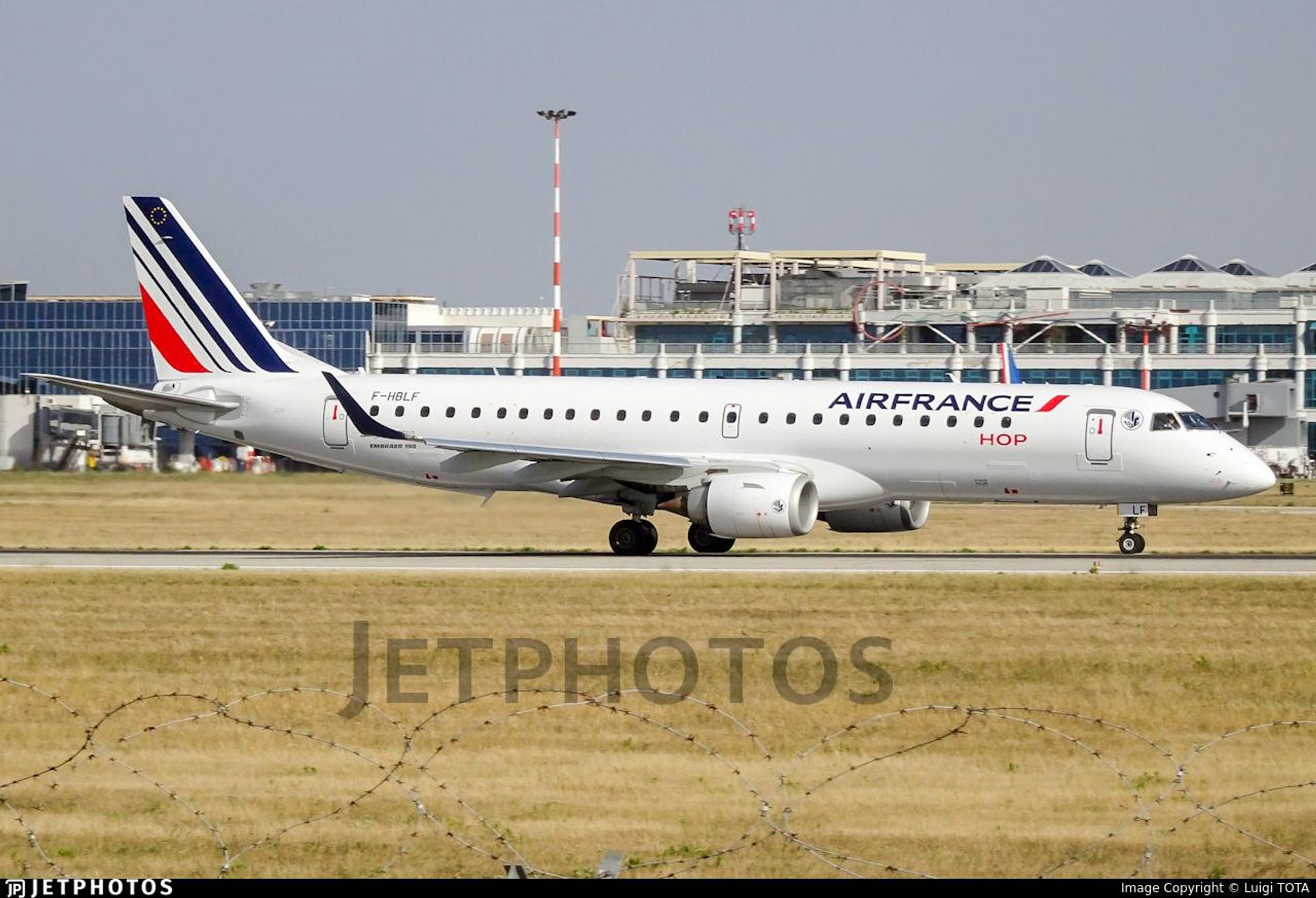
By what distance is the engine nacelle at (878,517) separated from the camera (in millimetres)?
35656

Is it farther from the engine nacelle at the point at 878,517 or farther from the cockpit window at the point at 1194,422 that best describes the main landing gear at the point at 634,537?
the cockpit window at the point at 1194,422

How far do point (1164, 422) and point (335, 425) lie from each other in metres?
15.9

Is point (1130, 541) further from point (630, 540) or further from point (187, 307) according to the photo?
point (187, 307)

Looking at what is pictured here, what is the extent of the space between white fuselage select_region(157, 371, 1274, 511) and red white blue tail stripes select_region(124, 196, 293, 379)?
671 millimetres

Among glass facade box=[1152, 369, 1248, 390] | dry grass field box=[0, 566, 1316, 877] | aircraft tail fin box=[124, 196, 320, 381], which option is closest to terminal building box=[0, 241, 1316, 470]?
glass facade box=[1152, 369, 1248, 390]

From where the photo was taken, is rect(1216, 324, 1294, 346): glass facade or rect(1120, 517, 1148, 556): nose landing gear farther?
rect(1216, 324, 1294, 346): glass facade

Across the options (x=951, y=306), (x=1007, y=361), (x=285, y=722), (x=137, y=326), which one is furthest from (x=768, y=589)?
(x=137, y=326)

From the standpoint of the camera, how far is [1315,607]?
24562 millimetres

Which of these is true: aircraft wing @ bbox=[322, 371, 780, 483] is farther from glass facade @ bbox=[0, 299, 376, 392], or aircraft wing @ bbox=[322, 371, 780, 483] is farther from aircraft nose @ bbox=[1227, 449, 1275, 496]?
glass facade @ bbox=[0, 299, 376, 392]

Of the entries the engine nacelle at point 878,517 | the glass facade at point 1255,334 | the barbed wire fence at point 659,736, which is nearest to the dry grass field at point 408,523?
the engine nacelle at point 878,517

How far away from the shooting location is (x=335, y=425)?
122ft

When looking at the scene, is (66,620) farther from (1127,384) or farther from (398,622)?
(1127,384)

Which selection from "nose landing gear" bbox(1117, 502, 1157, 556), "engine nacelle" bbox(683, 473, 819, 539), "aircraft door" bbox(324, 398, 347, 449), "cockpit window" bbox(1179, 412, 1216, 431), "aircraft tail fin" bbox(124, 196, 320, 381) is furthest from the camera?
"aircraft tail fin" bbox(124, 196, 320, 381)

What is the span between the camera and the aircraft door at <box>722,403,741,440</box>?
115ft
